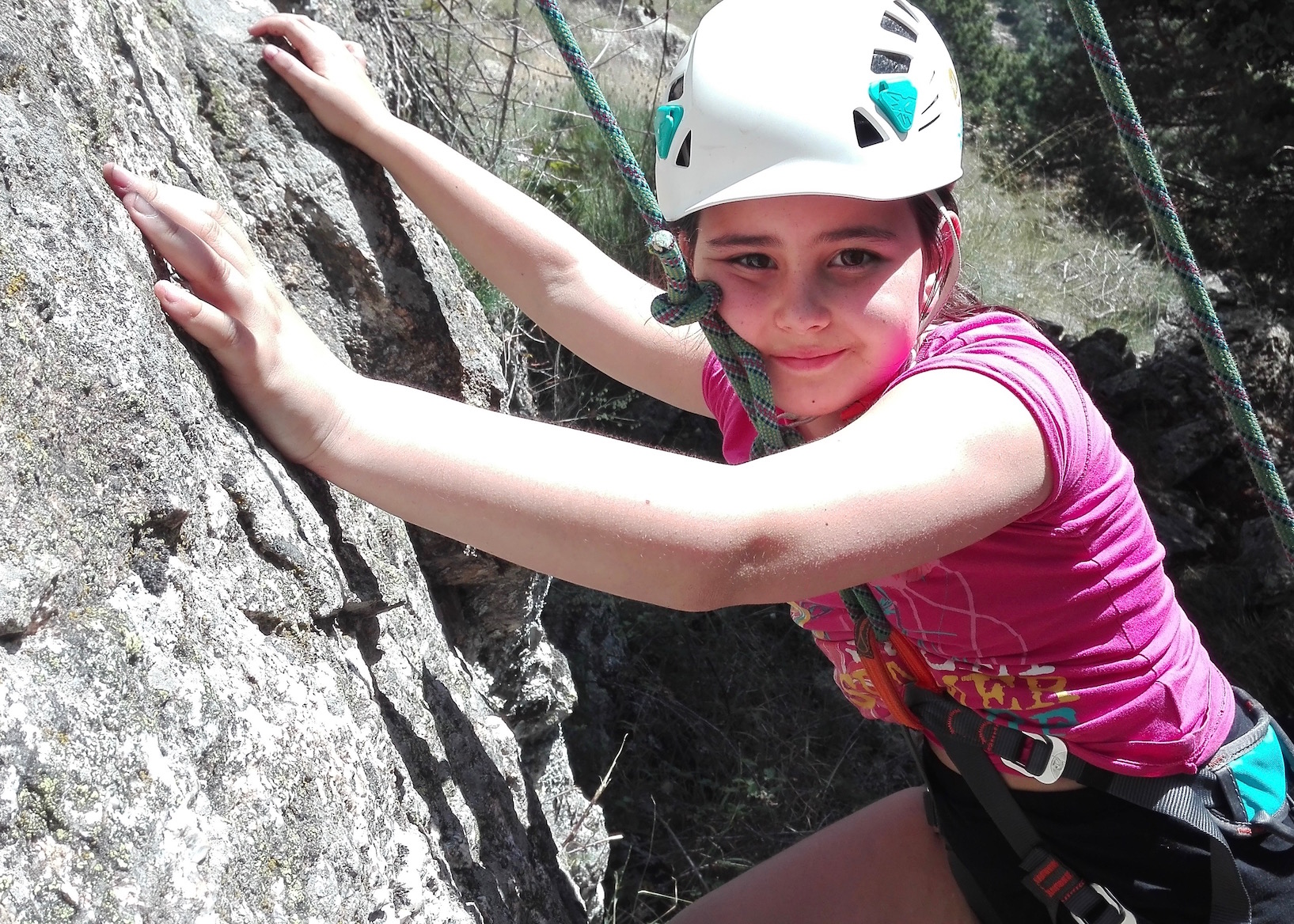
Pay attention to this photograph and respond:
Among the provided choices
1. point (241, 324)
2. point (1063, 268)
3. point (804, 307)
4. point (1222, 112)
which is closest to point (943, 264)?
point (804, 307)

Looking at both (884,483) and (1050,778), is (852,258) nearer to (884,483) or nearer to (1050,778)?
(884,483)

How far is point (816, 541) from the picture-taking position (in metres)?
1.22

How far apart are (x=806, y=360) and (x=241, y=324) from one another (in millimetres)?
741

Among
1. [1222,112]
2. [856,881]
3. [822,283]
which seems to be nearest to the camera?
[822,283]

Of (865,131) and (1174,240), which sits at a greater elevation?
(865,131)

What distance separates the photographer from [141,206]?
53.0 inches

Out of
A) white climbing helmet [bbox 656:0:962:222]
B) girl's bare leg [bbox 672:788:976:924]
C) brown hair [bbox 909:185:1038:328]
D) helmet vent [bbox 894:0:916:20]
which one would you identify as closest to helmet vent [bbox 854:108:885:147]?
white climbing helmet [bbox 656:0:962:222]

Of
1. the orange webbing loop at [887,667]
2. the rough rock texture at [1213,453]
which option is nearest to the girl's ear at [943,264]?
the orange webbing loop at [887,667]

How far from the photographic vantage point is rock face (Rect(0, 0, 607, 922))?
3.34 ft

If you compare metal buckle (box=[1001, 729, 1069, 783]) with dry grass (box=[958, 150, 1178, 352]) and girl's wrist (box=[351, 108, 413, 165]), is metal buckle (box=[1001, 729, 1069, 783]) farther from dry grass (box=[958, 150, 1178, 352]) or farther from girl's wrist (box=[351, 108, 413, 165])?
dry grass (box=[958, 150, 1178, 352])

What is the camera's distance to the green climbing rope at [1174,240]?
1721 millimetres

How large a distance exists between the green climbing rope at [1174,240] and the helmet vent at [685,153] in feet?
2.10

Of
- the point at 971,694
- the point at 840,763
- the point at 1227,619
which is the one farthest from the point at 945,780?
the point at 1227,619

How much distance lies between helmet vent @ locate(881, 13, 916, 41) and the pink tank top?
16.3 inches
